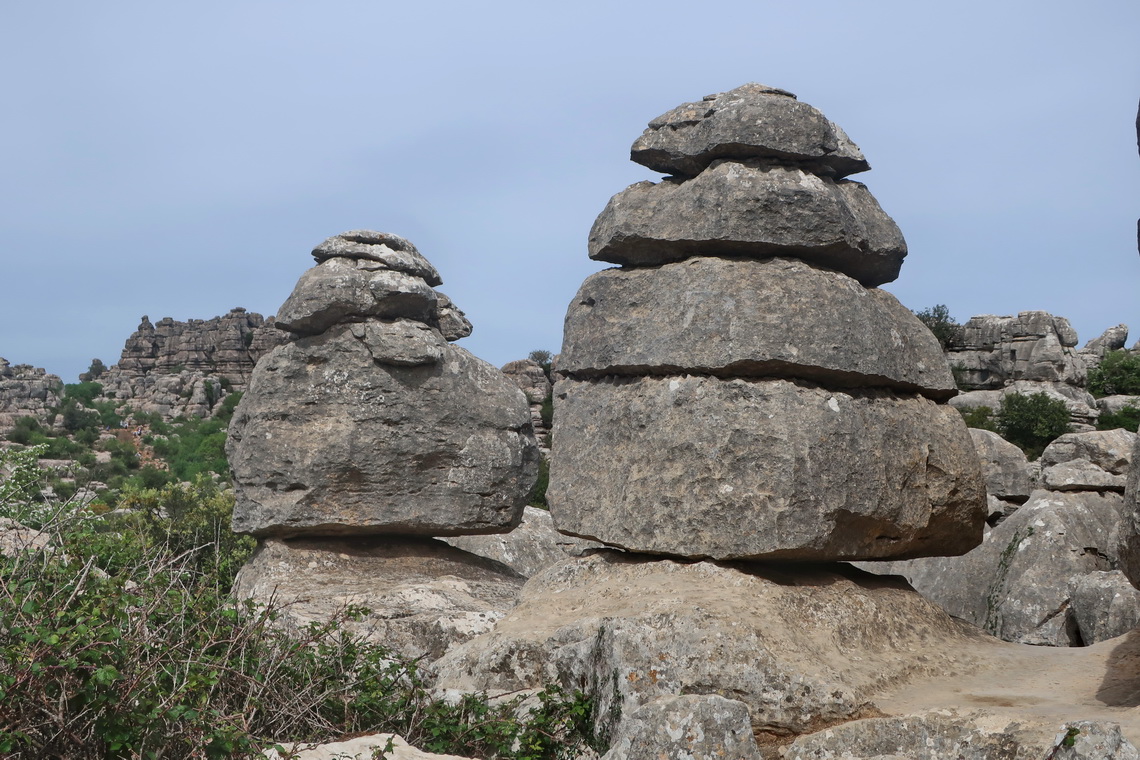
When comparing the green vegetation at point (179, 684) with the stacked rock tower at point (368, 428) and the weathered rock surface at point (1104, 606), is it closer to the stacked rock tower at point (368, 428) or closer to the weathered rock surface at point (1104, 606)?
the stacked rock tower at point (368, 428)

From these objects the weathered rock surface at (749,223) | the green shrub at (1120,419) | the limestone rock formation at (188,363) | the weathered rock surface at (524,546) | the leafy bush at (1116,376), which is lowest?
the weathered rock surface at (524,546)

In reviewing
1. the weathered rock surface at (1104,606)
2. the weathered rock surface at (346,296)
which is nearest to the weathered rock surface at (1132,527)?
the weathered rock surface at (1104,606)

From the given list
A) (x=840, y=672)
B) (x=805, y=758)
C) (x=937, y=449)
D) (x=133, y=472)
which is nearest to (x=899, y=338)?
(x=937, y=449)

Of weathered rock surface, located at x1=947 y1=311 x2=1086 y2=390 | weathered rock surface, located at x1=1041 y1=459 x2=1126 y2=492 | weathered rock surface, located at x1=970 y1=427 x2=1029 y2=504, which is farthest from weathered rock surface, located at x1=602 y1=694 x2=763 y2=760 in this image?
weathered rock surface, located at x1=947 y1=311 x2=1086 y2=390

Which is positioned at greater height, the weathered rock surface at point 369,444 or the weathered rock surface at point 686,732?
the weathered rock surface at point 369,444

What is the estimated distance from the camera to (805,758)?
6.31m

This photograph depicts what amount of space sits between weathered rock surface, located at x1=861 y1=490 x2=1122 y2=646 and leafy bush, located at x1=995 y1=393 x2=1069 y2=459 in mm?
22388

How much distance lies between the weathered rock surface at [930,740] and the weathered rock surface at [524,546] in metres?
6.62

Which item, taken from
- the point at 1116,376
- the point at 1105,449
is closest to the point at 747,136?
the point at 1105,449

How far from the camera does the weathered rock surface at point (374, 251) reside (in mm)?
12125

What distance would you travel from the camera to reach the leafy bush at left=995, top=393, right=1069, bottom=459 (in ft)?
113

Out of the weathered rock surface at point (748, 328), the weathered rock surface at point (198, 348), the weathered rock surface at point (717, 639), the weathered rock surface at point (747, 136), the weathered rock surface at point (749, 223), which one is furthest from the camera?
the weathered rock surface at point (198, 348)

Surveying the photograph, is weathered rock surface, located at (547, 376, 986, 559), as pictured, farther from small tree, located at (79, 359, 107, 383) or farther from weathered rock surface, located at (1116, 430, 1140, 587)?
small tree, located at (79, 359, 107, 383)

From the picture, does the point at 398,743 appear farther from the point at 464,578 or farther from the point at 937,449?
the point at 464,578
